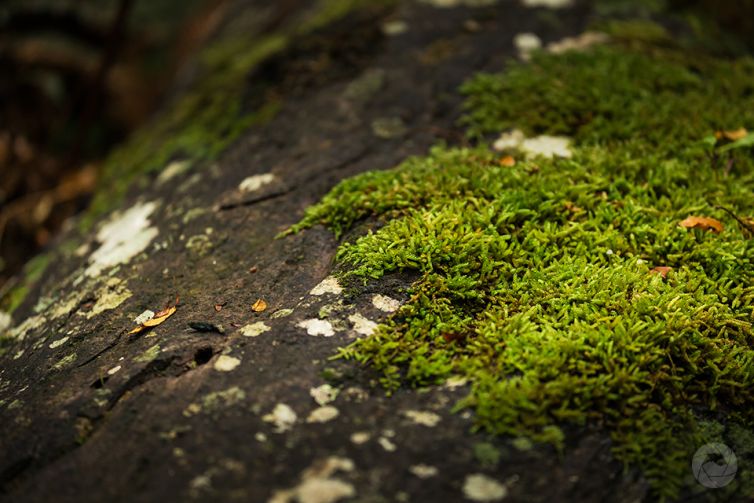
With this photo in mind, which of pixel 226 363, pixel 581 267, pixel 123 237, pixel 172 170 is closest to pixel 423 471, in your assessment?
pixel 226 363

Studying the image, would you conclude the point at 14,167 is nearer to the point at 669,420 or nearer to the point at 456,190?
the point at 456,190

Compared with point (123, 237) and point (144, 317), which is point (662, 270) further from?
point (123, 237)

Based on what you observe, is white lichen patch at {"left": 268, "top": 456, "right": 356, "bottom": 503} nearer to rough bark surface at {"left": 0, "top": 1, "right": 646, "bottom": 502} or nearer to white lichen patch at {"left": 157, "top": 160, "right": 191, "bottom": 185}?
rough bark surface at {"left": 0, "top": 1, "right": 646, "bottom": 502}

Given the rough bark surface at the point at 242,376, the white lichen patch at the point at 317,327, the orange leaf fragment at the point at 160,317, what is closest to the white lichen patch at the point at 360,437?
the rough bark surface at the point at 242,376

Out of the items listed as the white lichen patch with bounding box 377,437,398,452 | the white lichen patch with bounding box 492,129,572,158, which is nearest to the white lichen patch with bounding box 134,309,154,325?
the white lichen patch with bounding box 377,437,398,452

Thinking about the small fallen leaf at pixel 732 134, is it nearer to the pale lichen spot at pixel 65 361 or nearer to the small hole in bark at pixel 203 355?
the small hole in bark at pixel 203 355

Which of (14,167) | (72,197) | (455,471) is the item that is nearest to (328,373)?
(455,471)
